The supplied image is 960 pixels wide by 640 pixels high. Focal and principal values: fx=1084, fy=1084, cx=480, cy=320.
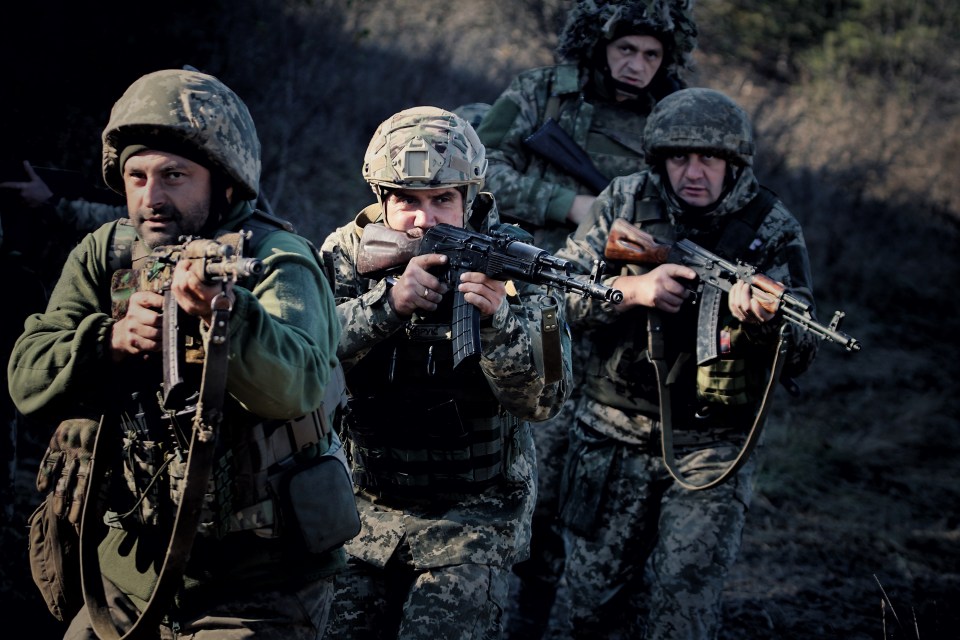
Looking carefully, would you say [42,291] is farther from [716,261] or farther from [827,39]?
[827,39]

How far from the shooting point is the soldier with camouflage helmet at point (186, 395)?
265cm

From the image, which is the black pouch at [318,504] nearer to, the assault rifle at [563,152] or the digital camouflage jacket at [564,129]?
the digital camouflage jacket at [564,129]

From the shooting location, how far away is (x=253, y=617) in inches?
106

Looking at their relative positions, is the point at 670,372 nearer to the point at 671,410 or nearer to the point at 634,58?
the point at 671,410

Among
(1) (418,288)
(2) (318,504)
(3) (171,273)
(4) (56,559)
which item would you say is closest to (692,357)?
(1) (418,288)

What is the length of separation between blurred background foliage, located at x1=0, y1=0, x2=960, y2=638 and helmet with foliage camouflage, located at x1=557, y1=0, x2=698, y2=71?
2.85 meters

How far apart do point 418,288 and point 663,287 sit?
1.38 m

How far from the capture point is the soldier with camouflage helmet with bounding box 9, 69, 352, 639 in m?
2.65

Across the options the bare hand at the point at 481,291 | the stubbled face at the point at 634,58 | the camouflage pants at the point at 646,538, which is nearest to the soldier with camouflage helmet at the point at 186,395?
the bare hand at the point at 481,291

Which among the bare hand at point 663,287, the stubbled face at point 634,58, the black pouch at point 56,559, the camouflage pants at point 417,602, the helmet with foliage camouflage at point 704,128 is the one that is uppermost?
the stubbled face at point 634,58

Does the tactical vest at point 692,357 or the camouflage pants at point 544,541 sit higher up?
the tactical vest at point 692,357

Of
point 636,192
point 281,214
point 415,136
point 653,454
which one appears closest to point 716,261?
point 636,192

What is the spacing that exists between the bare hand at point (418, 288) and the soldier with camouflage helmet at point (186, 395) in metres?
0.53

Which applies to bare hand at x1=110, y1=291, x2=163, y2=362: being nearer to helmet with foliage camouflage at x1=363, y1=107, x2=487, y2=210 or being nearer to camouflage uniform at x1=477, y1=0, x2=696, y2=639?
helmet with foliage camouflage at x1=363, y1=107, x2=487, y2=210
